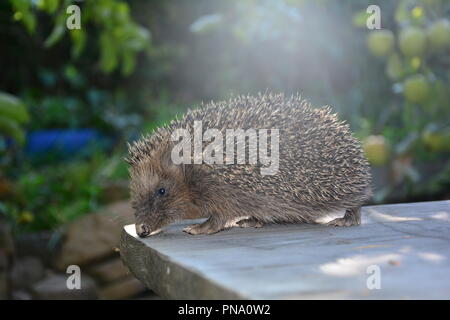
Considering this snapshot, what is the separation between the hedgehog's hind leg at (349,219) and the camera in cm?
445

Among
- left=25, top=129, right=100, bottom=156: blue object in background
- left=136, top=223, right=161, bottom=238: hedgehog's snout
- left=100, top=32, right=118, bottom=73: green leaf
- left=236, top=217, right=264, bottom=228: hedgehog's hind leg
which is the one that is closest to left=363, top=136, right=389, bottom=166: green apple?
left=100, top=32, right=118, bottom=73: green leaf

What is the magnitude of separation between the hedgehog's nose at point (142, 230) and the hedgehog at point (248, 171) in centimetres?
4

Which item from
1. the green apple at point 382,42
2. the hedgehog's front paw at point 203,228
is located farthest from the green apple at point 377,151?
the hedgehog's front paw at point 203,228

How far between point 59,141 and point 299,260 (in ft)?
27.5

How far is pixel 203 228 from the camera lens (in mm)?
4297

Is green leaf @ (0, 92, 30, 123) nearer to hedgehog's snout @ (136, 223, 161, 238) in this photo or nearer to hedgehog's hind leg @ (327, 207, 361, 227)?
hedgehog's snout @ (136, 223, 161, 238)

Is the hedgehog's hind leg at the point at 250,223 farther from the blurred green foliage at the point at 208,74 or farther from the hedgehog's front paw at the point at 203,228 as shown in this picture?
the blurred green foliage at the point at 208,74

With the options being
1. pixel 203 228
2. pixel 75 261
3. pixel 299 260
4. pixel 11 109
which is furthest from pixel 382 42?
pixel 75 261

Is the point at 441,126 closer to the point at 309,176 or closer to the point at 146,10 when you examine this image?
the point at 309,176

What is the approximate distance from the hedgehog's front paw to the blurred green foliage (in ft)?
6.83

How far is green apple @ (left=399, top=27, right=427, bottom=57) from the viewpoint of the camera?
6.27m

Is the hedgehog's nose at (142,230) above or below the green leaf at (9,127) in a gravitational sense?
below

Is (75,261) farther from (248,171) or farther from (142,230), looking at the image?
(248,171)

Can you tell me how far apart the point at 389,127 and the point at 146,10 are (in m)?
5.97
